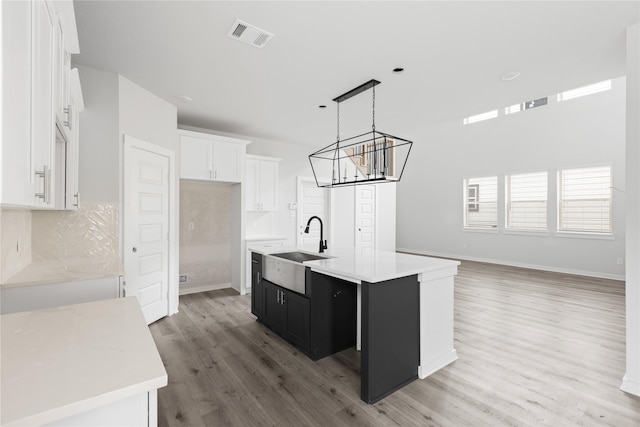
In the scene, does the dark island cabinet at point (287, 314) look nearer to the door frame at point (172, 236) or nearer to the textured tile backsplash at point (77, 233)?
the door frame at point (172, 236)

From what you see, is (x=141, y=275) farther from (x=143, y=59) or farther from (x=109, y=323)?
(x=109, y=323)

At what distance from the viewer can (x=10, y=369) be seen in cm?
87

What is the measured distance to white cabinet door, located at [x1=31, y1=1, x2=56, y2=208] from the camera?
952 millimetres

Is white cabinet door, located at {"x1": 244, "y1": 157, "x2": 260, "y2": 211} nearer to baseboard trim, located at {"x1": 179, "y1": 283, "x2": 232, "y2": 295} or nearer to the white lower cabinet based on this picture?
baseboard trim, located at {"x1": 179, "y1": 283, "x2": 232, "y2": 295}

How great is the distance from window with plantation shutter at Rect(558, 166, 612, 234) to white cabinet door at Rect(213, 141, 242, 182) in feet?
21.5

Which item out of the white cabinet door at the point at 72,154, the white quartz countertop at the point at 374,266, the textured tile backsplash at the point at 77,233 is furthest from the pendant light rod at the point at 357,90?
the textured tile backsplash at the point at 77,233

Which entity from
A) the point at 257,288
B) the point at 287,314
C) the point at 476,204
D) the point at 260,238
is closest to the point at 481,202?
the point at 476,204

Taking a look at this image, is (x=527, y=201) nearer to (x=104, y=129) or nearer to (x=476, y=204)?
(x=476, y=204)

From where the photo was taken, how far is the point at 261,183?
216 inches

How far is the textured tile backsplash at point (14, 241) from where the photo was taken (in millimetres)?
1817

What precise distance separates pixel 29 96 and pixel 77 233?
2349 mm

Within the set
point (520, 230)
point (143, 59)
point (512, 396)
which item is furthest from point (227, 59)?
point (520, 230)

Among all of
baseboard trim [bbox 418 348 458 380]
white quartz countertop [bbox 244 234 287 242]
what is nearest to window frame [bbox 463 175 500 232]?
white quartz countertop [bbox 244 234 287 242]

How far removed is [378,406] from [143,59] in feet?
11.4
